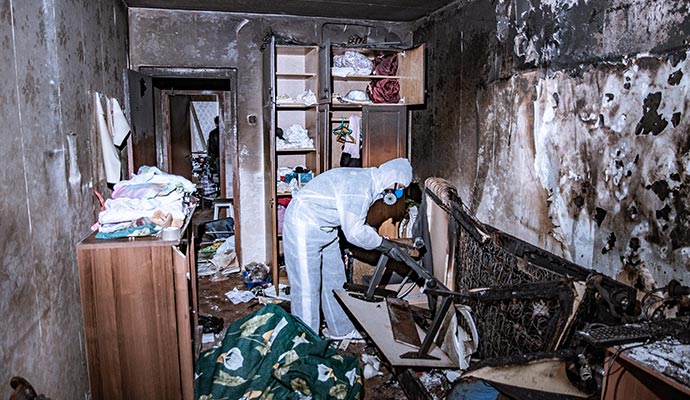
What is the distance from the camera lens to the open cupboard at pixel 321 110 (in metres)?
4.41

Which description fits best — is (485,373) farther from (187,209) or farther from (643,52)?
(187,209)

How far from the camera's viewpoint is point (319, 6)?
446cm

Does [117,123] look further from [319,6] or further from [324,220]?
[319,6]

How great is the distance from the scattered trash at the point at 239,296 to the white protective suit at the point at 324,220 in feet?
3.23

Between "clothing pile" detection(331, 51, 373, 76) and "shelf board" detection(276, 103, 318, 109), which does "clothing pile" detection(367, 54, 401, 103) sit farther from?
"shelf board" detection(276, 103, 318, 109)

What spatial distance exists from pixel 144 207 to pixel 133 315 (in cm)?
67

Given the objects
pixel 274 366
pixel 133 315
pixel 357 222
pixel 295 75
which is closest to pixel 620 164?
pixel 357 222

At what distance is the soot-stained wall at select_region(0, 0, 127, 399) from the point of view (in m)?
1.73

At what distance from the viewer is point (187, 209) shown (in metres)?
3.33

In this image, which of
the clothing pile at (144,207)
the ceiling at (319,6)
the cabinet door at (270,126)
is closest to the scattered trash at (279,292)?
the cabinet door at (270,126)

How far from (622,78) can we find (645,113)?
0.24 metres

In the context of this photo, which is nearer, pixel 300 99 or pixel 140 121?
pixel 140 121

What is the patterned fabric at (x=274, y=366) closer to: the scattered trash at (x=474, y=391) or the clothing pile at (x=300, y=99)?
the scattered trash at (x=474, y=391)

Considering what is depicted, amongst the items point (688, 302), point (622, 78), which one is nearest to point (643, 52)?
point (622, 78)
